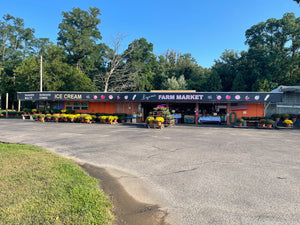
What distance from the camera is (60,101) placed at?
2530cm

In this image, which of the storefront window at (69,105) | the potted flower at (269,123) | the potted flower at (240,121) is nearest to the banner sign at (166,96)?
the storefront window at (69,105)

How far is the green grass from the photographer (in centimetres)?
289

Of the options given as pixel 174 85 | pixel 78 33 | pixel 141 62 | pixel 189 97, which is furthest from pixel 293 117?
pixel 78 33

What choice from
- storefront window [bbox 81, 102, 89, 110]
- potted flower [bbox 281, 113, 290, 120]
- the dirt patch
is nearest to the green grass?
the dirt patch

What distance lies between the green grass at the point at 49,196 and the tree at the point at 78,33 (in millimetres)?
39226

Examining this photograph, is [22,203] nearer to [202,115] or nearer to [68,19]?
[202,115]

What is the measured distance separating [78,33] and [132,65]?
1607 centimetres

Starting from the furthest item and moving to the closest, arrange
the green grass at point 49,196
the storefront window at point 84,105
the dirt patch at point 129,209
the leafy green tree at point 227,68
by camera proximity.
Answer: the leafy green tree at point 227,68 < the storefront window at point 84,105 < the dirt patch at point 129,209 < the green grass at point 49,196

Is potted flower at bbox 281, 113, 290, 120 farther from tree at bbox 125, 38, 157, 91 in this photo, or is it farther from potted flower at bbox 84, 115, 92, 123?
tree at bbox 125, 38, 157, 91

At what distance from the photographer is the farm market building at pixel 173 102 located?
19.4 metres

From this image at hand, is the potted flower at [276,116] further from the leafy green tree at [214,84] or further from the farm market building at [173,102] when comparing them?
the leafy green tree at [214,84]

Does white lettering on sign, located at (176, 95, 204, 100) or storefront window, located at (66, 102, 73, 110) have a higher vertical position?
white lettering on sign, located at (176, 95, 204, 100)

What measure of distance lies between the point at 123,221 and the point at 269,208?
8.97 feet

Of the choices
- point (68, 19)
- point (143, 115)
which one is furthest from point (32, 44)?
point (143, 115)
